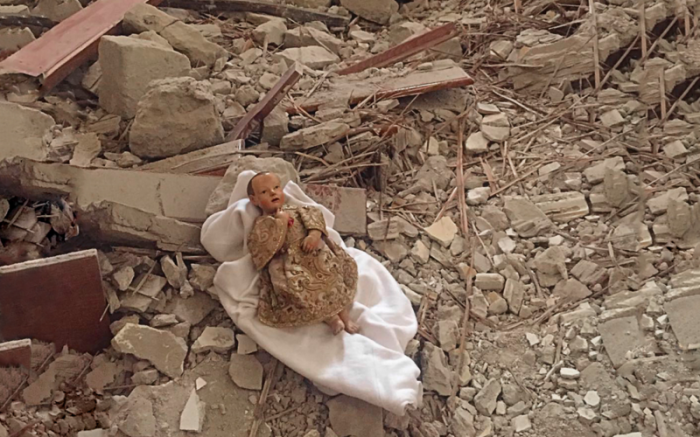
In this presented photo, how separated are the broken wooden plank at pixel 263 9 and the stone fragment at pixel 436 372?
2.85m

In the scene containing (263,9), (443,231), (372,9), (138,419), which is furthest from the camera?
(372,9)

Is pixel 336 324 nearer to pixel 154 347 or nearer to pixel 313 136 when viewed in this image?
pixel 154 347

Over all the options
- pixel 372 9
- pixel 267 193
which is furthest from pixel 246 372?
pixel 372 9

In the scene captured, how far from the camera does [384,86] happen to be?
393cm

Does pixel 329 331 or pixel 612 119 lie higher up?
pixel 329 331

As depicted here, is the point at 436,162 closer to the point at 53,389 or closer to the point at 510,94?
the point at 510,94

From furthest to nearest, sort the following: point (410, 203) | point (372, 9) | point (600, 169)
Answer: point (372, 9), point (600, 169), point (410, 203)

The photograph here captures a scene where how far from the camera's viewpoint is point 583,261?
3.20m

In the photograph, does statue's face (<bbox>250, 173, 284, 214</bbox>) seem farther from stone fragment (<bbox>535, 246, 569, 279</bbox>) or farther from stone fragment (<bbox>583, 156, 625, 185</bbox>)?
stone fragment (<bbox>583, 156, 625, 185</bbox>)

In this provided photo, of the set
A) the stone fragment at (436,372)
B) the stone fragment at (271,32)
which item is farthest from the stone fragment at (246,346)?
the stone fragment at (271,32)

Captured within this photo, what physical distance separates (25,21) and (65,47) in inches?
23.3

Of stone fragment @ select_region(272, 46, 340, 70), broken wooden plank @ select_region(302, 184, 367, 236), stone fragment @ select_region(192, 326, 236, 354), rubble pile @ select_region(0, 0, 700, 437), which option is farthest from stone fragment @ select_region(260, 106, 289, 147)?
stone fragment @ select_region(192, 326, 236, 354)

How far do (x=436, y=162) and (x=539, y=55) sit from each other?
1.20 meters

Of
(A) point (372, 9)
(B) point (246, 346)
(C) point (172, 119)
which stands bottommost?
(B) point (246, 346)
